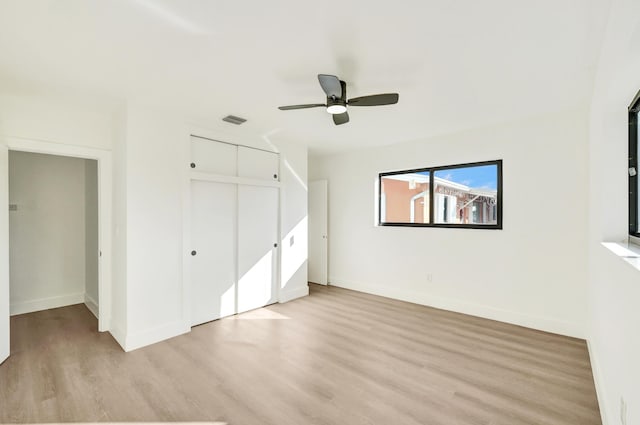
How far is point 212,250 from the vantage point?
3.79 meters

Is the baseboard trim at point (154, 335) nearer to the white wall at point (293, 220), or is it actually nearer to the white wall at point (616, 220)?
the white wall at point (293, 220)

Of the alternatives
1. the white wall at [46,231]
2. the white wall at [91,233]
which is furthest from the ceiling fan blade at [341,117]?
the white wall at [46,231]

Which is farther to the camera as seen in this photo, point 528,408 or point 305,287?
point 305,287

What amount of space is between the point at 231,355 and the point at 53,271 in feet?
10.6

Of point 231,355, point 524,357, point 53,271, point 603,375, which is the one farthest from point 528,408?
point 53,271

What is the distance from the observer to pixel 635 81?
65.2 inches

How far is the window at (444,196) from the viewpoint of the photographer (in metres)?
3.93

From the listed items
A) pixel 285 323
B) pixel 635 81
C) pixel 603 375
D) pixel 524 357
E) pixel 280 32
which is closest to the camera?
pixel 635 81

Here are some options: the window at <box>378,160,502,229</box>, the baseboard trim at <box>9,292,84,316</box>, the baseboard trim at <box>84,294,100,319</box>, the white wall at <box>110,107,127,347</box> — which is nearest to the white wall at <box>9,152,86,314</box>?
the baseboard trim at <box>9,292,84,316</box>

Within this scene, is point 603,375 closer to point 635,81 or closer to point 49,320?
point 635,81

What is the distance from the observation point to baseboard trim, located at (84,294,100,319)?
3.95 m

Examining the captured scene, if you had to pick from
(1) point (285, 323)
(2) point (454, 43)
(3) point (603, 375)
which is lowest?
(1) point (285, 323)

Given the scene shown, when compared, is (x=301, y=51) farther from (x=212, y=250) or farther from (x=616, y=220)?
(x=212, y=250)

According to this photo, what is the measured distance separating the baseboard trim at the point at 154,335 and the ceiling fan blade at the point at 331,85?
2912mm
